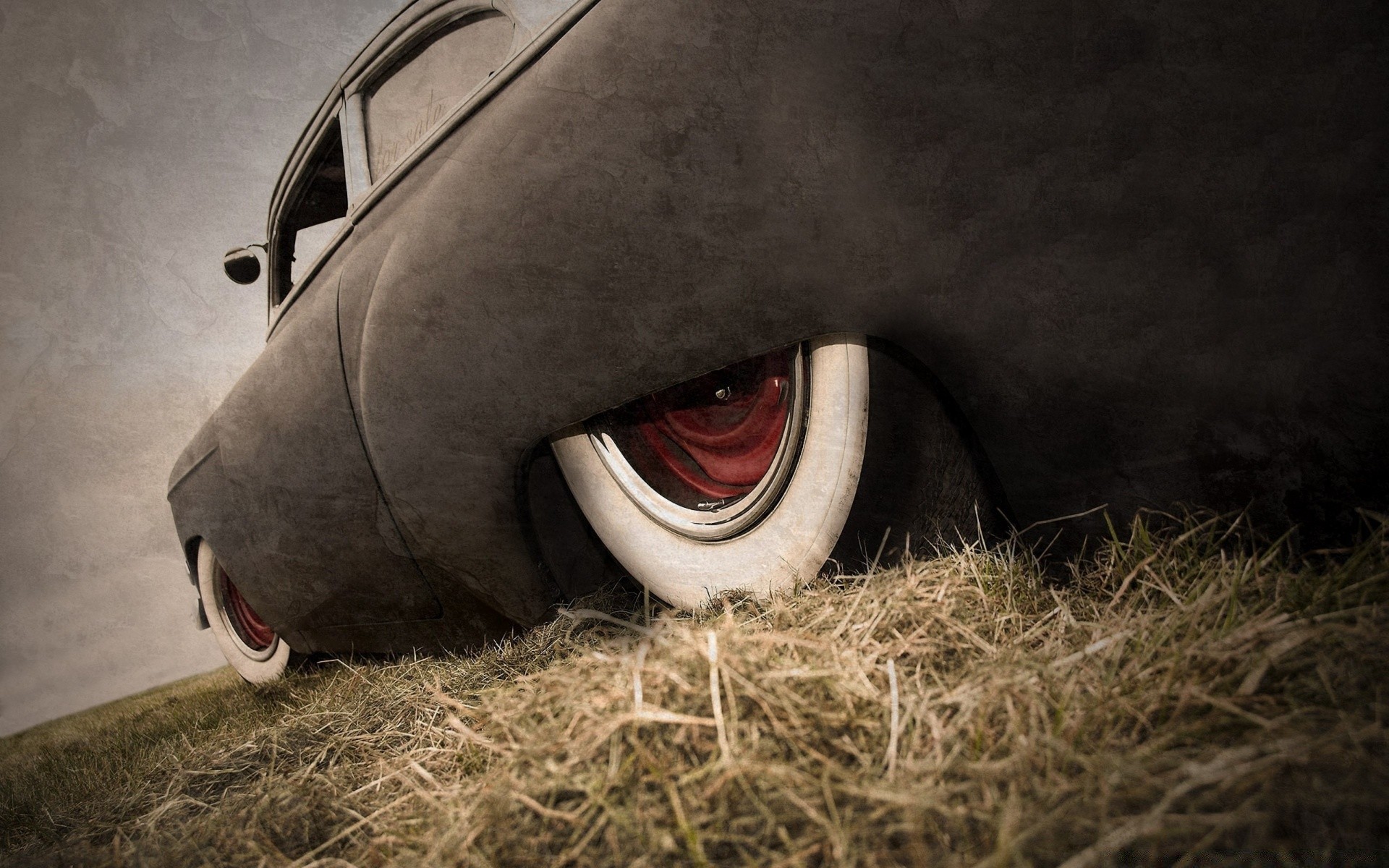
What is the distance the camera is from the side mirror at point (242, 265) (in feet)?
7.29

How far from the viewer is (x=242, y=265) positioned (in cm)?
224

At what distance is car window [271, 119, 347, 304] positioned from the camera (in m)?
1.89

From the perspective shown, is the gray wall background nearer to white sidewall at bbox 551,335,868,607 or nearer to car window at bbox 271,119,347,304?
car window at bbox 271,119,347,304

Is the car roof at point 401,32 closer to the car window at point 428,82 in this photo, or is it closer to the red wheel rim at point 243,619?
the car window at point 428,82

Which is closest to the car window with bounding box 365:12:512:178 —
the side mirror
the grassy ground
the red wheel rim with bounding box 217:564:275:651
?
the side mirror

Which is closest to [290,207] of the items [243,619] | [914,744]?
[243,619]

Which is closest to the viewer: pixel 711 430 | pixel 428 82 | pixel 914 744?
pixel 914 744

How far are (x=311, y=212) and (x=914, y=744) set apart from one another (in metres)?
2.37

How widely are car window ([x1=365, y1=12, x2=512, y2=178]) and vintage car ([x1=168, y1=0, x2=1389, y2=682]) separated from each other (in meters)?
0.02

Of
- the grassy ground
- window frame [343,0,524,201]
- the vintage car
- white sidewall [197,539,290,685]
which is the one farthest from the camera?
white sidewall [197,539,290,685]

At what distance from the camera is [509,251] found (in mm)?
1105

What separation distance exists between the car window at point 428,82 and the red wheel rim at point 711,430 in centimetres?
74

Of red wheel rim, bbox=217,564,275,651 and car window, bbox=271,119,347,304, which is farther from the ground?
car window, bbox=271,119,347,304

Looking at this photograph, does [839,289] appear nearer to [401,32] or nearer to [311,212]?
[401,32]
